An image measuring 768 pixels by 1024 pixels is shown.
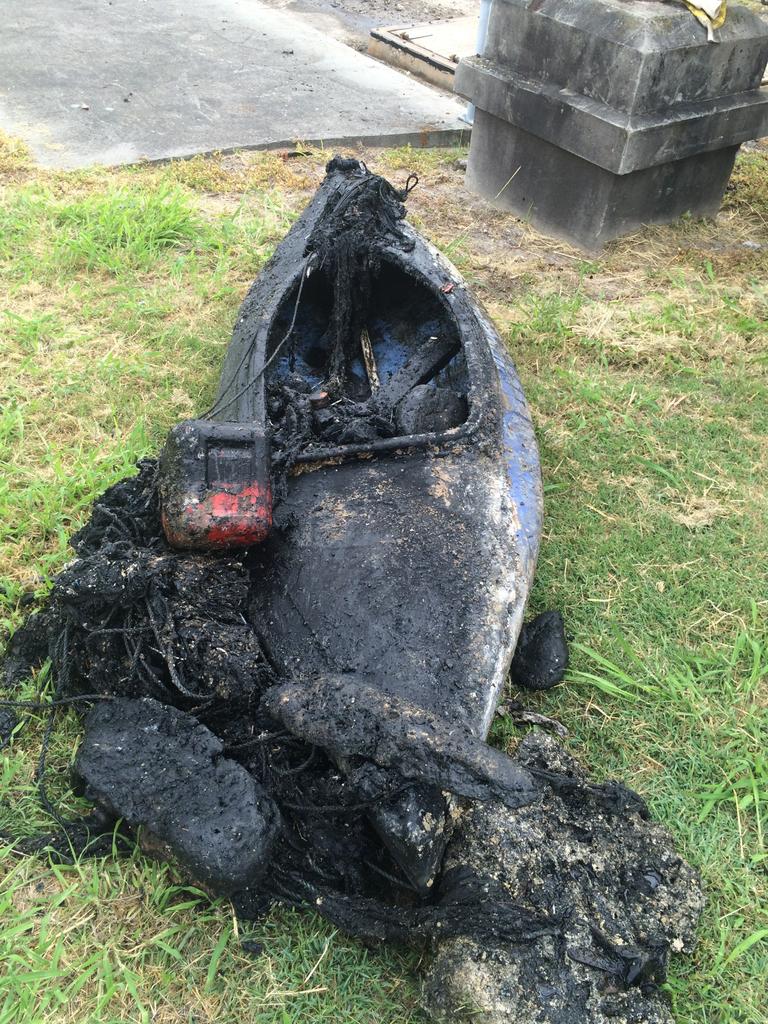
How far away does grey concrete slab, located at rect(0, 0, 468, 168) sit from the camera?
670cm

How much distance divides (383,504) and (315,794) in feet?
2.98

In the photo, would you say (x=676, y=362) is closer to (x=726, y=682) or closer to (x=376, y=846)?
(x=726, y=682)

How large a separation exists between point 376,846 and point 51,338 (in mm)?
3372

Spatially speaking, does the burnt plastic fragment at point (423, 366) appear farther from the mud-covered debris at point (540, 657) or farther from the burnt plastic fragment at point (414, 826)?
the burnt plastic fragment at point (414, 826)

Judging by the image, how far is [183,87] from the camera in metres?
7.61

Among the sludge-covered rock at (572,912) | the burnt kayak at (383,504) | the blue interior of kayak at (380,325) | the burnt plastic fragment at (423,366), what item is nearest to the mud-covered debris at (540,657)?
the burnt kayak at (383,504)

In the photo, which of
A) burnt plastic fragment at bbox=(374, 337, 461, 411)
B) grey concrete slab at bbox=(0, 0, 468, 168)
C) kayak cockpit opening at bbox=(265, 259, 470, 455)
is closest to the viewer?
kayak cockpit opening at bbox=(265, 259, 470, 455)

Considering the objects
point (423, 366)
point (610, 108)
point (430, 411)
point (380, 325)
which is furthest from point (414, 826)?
point (610, 108)

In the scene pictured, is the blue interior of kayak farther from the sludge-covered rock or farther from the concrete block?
the sludge-covered rock

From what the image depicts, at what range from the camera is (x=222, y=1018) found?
6.73ft

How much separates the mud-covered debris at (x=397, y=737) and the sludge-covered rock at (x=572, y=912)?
0.85ft

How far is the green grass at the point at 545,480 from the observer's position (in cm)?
214

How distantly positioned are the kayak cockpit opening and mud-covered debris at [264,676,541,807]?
3.13ft

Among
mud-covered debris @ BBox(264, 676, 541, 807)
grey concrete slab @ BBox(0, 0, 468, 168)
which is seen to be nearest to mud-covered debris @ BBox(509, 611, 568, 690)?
mud-covered debris @ BBox(264, 676, 541, 807)
